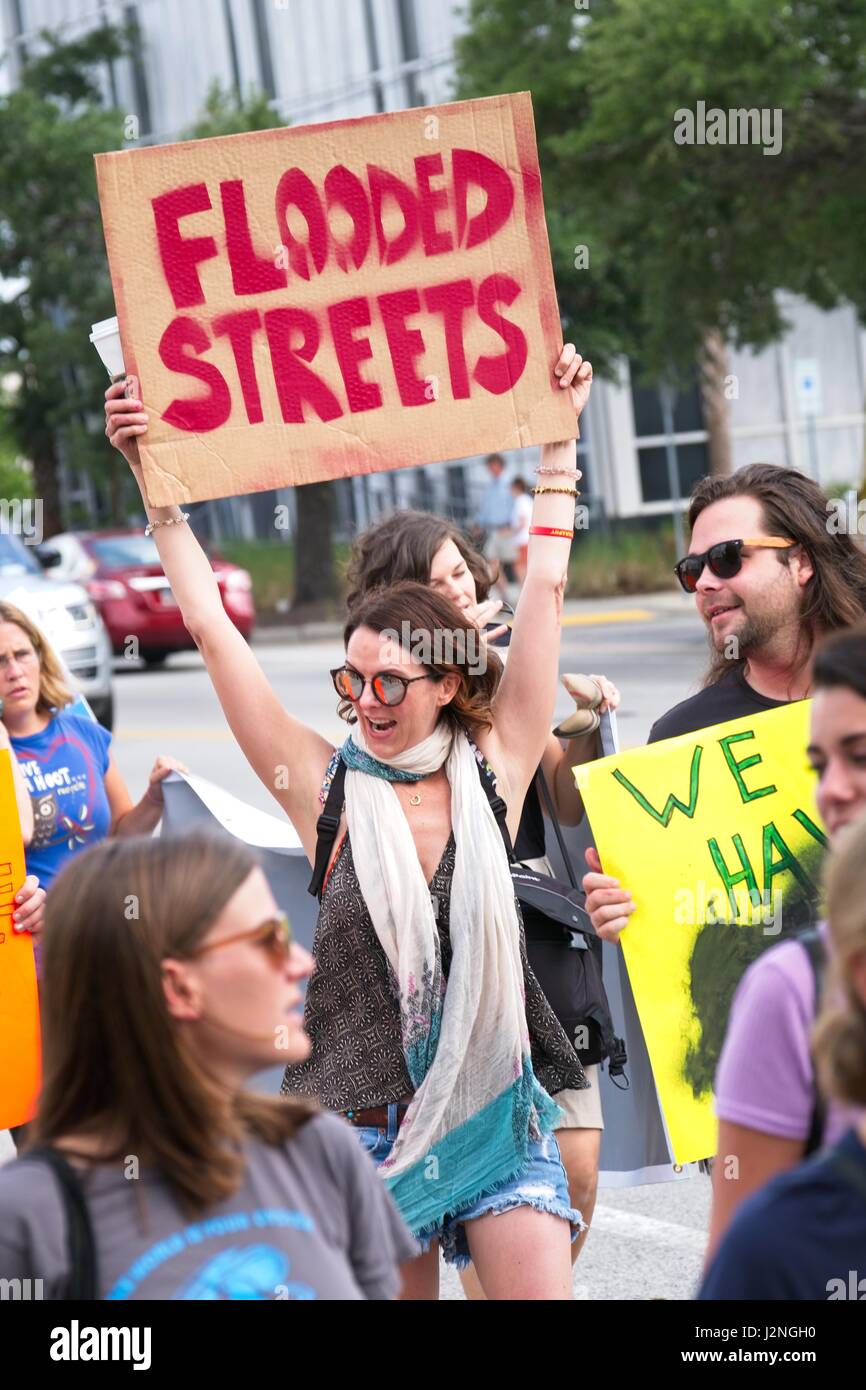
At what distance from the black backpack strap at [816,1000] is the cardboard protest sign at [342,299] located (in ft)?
4.86

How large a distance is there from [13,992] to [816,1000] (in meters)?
2.44

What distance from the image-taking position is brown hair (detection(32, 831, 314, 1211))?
2119mm

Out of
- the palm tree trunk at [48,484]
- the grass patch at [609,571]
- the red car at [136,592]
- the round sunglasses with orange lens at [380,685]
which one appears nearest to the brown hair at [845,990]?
the round sunglasses with orange lens at [380,685]

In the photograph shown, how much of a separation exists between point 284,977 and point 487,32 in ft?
74.4

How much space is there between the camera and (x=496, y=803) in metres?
3.38

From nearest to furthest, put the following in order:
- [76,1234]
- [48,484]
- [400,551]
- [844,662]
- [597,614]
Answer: [76,1234], [844,662], [400,551], [597,614], [48,484]

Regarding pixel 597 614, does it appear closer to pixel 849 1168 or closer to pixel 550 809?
pixel 550 809

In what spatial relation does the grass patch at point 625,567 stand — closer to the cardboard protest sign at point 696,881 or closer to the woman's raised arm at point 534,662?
the woman's raised arm at point 534,662

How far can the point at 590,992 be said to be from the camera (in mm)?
3730

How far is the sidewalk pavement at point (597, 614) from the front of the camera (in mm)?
24734

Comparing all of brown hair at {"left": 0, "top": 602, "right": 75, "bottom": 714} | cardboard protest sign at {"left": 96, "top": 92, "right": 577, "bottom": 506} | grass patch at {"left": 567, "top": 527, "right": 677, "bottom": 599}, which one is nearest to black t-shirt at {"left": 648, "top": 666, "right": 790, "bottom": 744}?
cardboard protest sign at {"left": 96, "top": 92, "right": 577, "bottom": 506}

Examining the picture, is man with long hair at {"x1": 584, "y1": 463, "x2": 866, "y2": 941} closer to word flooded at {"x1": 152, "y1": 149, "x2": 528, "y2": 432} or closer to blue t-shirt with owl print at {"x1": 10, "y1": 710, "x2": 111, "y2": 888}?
word flooded at {"x1": 152, "y1": 149, "x2": 528, "y2": 432}

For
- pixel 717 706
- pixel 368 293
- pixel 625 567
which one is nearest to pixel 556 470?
pixel 368 293
